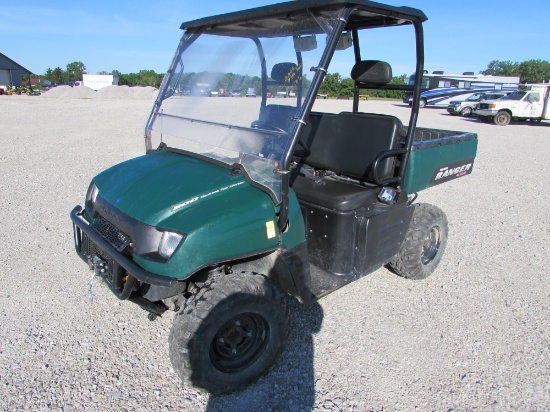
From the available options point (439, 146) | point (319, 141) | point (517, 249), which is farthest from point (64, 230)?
point (517, 249)

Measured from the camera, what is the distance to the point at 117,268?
2.34 meters

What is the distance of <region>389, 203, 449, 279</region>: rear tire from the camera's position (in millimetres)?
3670

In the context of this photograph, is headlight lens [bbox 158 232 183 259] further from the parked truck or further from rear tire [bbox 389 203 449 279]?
the parked truck

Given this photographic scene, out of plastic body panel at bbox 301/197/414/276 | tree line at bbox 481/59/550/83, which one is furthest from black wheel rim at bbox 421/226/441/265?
tree line at bbox 481/59/550/83

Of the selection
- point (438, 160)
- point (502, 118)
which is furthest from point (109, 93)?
point (438, 160)

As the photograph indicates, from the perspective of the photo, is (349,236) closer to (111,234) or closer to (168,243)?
(168,243)

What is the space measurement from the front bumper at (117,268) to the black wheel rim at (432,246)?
2601 millimetres

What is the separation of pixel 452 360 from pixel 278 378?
1.19 m

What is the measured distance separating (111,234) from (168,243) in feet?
1.61

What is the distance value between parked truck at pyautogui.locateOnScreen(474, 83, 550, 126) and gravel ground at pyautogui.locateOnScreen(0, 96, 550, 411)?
15.7 metres

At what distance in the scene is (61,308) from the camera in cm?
328

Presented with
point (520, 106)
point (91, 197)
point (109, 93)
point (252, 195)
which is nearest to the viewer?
point (252, 195)

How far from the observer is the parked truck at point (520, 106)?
18.6 metres

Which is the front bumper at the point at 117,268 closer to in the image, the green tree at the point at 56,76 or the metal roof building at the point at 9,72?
the metal roof building at the point at 9,72
